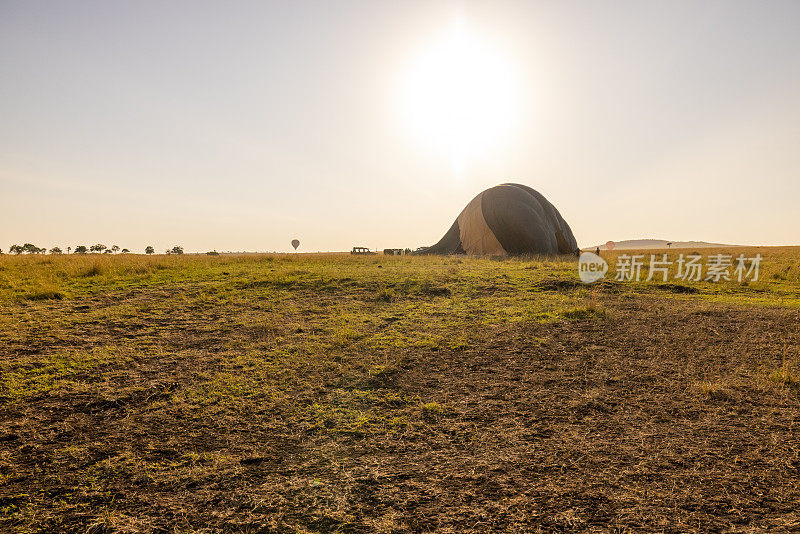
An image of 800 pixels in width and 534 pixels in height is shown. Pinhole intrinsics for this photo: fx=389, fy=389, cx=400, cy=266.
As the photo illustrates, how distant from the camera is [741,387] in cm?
548

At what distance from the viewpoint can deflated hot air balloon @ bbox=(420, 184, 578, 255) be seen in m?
29.0

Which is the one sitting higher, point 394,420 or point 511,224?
point 511,224

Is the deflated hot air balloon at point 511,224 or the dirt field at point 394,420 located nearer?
the dirt field at point 394,420

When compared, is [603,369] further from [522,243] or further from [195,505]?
[522,243]

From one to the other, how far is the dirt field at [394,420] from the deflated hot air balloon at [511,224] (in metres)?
19.1

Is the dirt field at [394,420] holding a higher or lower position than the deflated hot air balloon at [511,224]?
lower

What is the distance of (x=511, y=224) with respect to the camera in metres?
29.2

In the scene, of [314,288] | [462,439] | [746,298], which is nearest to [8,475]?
[462,439]

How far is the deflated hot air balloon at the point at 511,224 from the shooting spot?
95.1ft

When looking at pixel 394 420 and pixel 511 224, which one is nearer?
pixel 394 420

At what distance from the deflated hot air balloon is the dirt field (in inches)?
751

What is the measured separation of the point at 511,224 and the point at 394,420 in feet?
86.7

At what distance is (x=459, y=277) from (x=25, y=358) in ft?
42.4

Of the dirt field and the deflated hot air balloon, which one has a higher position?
the deflated hot air balloon
